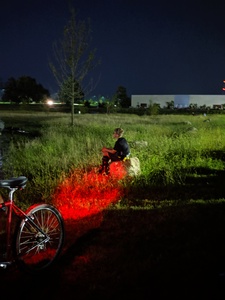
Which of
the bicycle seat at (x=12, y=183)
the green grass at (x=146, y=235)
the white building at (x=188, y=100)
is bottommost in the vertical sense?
the green grass at (x=146, y=235)

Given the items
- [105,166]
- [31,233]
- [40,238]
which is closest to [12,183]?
[31,233]

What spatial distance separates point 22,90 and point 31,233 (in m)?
90.8

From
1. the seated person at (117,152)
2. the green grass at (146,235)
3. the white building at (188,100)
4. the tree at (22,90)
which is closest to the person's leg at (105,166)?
the seated person at (117,152)

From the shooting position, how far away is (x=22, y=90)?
9144cm

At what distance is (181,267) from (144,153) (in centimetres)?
704

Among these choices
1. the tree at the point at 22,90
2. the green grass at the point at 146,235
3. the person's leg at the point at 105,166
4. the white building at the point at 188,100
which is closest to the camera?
the green grass at the point at 146,235

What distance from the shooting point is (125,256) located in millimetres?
4621

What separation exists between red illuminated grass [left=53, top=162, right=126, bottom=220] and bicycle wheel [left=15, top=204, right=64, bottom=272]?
139 centimetres

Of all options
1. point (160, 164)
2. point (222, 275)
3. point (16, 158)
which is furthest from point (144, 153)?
point (222, 275)

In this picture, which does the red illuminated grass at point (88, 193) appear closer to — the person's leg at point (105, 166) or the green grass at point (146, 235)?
the green grass at point (146, 235)

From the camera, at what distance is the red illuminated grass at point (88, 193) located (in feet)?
21.0

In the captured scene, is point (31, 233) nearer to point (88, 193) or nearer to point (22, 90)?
point (88, 193)

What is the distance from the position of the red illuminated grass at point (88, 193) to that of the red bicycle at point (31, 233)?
1431 mm

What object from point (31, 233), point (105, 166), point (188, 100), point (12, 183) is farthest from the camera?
point (188, 100)
